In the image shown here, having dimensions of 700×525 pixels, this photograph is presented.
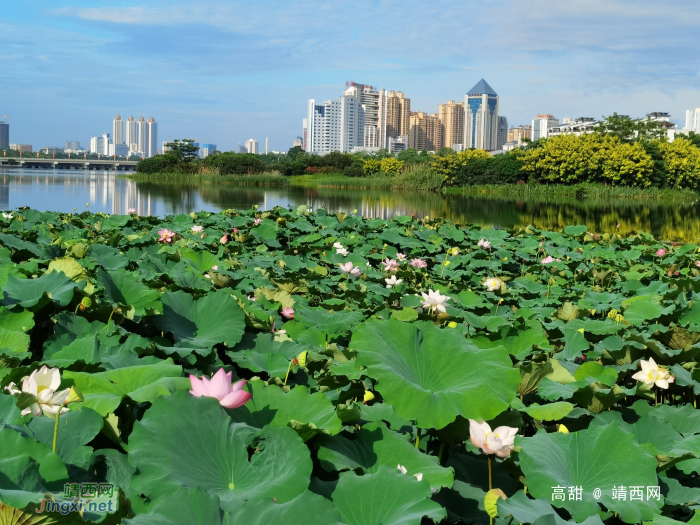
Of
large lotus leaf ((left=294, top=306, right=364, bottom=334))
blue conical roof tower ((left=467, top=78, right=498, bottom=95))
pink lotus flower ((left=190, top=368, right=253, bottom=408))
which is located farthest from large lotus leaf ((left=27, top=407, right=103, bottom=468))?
blue conical roof tower ((left=467, top=78, right=498, bottom=95))

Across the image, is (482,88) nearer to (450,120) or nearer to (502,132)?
(502,132)

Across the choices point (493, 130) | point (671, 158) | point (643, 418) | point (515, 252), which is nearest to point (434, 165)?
point (671, 158)

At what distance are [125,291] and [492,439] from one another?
1.14m

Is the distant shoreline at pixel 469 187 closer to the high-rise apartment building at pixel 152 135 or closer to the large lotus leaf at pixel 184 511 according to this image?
the large lotus leaf at pixel 184 511

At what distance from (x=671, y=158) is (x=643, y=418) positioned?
35.2 meters

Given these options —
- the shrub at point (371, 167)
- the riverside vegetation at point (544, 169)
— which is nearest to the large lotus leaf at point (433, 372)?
the riverside vegetation at point (544, 169)

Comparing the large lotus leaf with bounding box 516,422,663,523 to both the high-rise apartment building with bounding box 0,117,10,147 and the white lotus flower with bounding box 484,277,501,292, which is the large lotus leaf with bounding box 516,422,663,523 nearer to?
the white lotus flower with bounding box 484,277,501,292

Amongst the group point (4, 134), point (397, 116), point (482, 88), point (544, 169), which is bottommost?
point (544, 169)

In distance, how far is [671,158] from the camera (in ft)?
104

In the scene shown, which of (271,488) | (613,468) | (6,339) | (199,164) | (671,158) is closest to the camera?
(271,488)

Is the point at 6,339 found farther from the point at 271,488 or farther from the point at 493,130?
the point at 493,130

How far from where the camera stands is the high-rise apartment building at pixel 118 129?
546 feet

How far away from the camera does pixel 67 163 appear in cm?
6181

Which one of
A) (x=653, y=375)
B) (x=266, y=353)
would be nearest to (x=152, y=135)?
(x=266, y=353)
